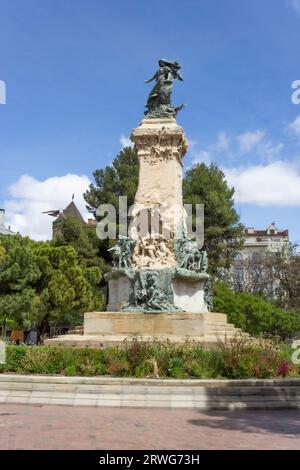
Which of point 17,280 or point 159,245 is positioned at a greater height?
point 159,245

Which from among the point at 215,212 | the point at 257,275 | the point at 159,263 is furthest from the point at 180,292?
the point at 257,275

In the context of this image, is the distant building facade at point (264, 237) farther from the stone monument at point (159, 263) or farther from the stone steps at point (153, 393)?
the stone steps at point (153, 393)

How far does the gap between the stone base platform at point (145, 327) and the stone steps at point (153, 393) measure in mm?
4439

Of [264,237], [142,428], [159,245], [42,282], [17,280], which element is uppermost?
[264,237]

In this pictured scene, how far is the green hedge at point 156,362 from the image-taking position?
1261 cm

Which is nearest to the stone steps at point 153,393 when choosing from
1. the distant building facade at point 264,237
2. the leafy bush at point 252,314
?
the leafy bush at point 252,314

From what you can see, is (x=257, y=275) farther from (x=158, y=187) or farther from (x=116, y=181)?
(x=158, y=187)

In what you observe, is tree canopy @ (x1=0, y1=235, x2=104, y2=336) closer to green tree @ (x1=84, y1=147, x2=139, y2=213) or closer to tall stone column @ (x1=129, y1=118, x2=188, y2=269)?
green tree @ (x1=84, y1=147, x2=139, y2=213)

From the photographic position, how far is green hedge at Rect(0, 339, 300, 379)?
12.6 m

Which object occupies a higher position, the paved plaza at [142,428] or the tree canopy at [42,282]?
the tree canopy at [42,282]

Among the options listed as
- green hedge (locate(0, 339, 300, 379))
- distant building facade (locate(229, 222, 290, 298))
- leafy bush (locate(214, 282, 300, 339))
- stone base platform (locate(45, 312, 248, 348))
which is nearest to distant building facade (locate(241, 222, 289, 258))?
distant building facade (locate(229, 222, 290, 298))

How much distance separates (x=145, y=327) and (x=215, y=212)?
26004mm

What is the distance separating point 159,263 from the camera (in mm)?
19703
